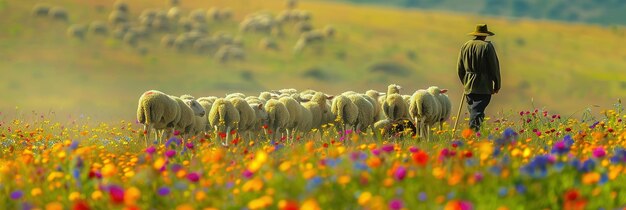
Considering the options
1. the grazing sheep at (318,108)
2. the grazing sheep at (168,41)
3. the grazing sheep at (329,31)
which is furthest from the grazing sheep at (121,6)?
the grazing sheep at (318,108)

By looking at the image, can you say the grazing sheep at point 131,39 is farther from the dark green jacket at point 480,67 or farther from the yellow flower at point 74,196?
the yellow flower at point 74,196

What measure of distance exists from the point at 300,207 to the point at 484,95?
10024 millimetres

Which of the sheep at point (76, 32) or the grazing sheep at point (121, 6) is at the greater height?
the grazing sheep at point (121, 6)

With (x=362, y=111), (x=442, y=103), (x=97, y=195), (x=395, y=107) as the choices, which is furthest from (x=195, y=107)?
(x=97, y=195)

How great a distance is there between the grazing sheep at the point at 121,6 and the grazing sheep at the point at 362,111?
5136cm

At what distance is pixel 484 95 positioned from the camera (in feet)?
55.9

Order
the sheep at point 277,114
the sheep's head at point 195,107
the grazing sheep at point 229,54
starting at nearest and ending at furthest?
the sheep's head at point 195,107, the sheep at point 277,114, the grazing sheep at point 229,54

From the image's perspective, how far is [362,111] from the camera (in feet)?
61.5

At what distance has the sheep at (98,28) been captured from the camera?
207ft

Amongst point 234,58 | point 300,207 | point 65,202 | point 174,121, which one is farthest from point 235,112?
point 234,58

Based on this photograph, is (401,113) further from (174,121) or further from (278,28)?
(278,28)

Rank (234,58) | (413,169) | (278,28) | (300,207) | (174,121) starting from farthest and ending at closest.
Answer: (278,28) → (234,58) → (174,121) → (413,169) → (300,207)

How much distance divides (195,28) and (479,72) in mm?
50416

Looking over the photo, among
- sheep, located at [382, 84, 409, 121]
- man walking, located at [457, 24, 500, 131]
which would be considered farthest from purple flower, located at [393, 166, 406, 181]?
sheep, located at [382, 84, 409, 121]
